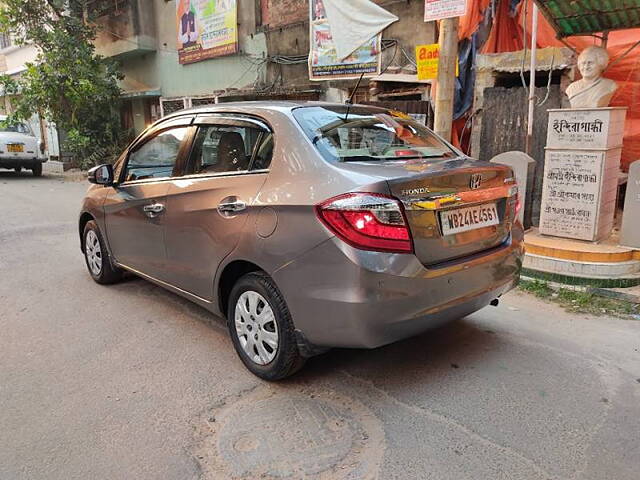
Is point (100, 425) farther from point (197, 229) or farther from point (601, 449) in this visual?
point (601, 449)

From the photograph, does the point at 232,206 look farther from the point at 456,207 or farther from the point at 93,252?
the point at 93,252

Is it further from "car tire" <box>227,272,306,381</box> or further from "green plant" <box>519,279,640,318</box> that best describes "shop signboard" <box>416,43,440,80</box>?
"car tire" <box>227,272,306,381</box>

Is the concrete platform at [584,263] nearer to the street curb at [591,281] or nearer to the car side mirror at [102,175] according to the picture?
the street curb at [591,281]

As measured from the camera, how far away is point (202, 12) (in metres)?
13.6

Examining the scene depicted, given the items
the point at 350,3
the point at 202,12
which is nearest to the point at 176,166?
the point at 350,3

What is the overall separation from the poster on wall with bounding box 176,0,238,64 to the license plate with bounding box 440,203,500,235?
1142cm

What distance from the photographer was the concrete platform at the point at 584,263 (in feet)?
15.4

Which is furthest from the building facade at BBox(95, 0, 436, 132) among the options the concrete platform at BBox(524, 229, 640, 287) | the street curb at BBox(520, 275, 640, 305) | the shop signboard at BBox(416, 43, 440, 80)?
the street curb at BBox(520, 275, 640, 305)

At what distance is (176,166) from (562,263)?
3673mm

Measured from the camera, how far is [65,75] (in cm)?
1452

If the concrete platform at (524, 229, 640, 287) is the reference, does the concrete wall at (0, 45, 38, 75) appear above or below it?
above

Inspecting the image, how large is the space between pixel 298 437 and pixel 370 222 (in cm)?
114

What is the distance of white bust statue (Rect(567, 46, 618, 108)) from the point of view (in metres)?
5.17

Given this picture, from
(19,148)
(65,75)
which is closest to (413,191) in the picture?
(65,75)
